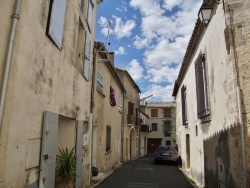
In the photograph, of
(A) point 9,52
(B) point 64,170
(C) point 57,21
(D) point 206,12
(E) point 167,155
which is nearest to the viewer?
(A) point 9,52

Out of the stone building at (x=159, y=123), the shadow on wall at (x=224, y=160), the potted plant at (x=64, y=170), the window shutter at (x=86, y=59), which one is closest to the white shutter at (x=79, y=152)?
the potted plant at (x=64, y=170)

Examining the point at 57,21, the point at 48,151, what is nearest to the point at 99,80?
the point at 57,21

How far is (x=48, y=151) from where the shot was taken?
5117mm

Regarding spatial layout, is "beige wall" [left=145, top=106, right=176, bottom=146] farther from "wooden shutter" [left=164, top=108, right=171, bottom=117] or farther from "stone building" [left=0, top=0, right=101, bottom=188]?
"stone building" [left=0, top=0, right=101, bottom=188]

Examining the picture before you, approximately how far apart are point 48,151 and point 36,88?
142 centimetres

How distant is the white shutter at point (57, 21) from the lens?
5066mm

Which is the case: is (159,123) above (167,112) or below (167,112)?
below

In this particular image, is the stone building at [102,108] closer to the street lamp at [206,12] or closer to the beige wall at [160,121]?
the street lamp at [206,12]

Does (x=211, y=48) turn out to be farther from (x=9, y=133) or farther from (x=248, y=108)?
(x=9, y=133)

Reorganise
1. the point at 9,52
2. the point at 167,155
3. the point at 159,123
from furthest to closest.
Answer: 1. the point at 159,123
2. the point at 167,155
3. the point at 9,52

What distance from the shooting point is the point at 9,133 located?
11.7ft

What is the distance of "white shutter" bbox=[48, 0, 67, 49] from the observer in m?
5.07

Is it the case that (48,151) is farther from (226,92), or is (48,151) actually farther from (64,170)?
(226,92)

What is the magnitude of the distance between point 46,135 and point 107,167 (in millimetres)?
9601
